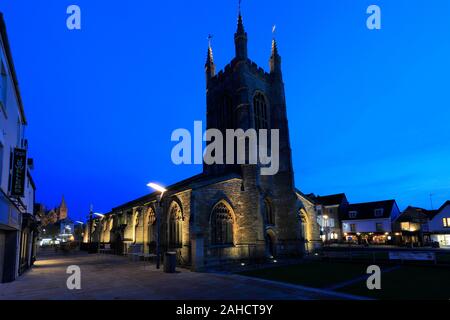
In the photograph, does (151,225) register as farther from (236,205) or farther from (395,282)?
(395,282)

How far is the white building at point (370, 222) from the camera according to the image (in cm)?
5166

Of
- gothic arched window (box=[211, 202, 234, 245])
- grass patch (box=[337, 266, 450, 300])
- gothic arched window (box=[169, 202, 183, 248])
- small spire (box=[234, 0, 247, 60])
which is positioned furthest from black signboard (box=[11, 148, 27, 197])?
small spire (box=[234, 0, 247, 60])

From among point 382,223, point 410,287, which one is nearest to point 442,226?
point 382,223

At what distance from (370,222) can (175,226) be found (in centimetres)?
4251

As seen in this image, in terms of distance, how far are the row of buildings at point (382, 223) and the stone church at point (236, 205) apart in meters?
26.1

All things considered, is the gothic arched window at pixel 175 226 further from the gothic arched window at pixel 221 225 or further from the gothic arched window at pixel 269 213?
the gothic arched window at pixel 269 213

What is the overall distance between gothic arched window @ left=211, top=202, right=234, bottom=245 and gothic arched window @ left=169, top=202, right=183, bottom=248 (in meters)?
2.84

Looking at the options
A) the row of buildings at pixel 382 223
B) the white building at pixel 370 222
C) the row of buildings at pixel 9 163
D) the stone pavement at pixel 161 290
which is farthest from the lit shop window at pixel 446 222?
the row of buildings at pixel 9 163

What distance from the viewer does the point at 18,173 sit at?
13.8 meters

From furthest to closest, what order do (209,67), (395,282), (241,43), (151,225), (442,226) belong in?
(442,226) → (209,67) → (151,225) → (241,43) → (395,282)

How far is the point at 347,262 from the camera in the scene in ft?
77.0

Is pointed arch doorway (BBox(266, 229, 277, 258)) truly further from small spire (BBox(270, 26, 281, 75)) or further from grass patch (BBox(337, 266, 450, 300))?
small spire (BBox(270, 26, 281, 75))

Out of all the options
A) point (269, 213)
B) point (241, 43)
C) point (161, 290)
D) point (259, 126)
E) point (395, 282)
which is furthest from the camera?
point (259, 126)

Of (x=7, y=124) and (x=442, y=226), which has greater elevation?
(x=7, y=124)
